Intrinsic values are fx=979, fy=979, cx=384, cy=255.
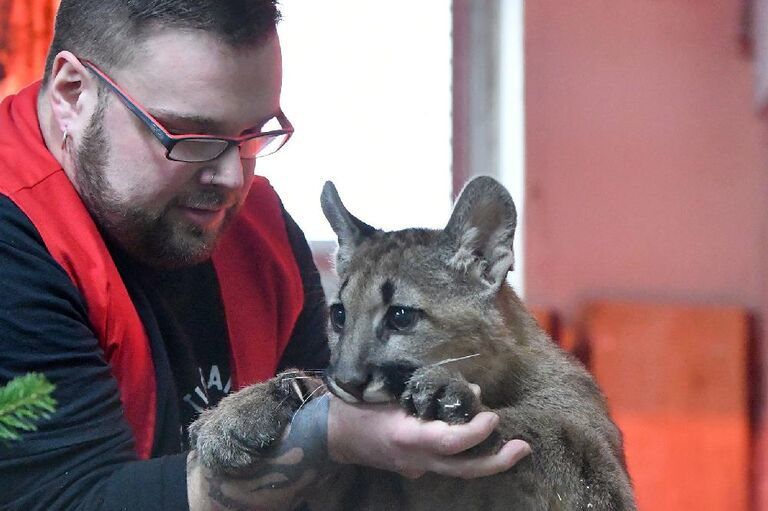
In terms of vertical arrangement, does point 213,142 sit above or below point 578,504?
above

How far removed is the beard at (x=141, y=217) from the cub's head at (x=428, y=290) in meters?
0.24

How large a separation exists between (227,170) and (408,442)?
0.59m

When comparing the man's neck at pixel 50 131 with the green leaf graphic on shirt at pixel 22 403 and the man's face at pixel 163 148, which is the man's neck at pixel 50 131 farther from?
the green leaf graphic on shirt at pixel 22 403

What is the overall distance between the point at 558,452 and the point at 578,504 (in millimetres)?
92

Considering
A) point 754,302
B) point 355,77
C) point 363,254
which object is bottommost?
point 754,302

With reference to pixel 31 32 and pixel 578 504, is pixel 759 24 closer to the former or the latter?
pixel 578 504

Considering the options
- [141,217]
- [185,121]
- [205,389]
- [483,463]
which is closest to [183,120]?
[185,121]

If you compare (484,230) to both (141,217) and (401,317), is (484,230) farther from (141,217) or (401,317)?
(141,217)

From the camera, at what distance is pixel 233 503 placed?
157 centimetres

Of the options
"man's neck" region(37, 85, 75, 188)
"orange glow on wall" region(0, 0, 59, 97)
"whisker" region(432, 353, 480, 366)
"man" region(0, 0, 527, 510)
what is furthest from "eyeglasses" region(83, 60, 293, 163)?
"whisker" region(432, 353, 480, 366)

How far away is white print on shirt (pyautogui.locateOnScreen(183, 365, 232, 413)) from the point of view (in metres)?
1.73

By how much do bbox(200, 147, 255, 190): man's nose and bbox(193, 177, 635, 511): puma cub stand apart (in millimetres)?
194

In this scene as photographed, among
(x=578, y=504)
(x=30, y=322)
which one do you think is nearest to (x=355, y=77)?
(x=30, y=322)

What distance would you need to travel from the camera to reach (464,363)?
1.70m
